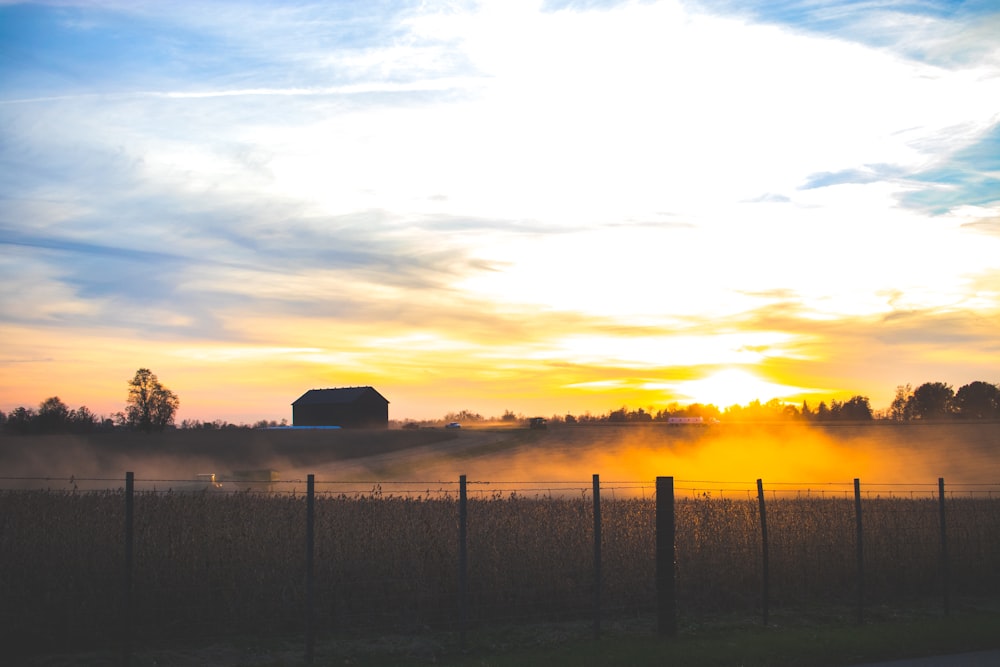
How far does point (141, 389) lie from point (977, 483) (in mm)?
89518

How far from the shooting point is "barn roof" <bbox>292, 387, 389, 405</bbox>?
12788cm

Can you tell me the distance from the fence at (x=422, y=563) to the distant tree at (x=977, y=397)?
116695mm

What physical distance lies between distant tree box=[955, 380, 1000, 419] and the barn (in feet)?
272

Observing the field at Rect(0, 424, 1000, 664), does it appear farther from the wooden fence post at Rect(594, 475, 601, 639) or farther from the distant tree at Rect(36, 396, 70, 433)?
the distant tree at Rect(36, 396, 70, 433)

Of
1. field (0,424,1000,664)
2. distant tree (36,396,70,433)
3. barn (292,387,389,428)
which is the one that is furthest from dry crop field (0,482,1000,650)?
barn (292,387,389,428)

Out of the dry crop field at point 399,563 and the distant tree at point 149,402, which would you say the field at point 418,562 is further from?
the distant tree at point 149,402

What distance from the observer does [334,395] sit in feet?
427

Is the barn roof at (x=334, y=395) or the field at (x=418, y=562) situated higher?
the barn roof at (x=334, y=395)

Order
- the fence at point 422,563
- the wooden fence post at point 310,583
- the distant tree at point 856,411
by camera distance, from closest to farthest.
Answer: the wooden fence post at point 310,583
the fence at point 422,563
the distant tree at point 856,411

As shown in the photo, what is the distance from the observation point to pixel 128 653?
42.4 ft

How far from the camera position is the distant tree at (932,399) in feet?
439

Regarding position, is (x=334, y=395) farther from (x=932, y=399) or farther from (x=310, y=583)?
(x=310, y=583)

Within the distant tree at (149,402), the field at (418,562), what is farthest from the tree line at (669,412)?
the field at (418,562)

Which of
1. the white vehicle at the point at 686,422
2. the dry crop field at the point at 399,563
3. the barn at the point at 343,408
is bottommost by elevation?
the dry crop field at the point at 399,563
